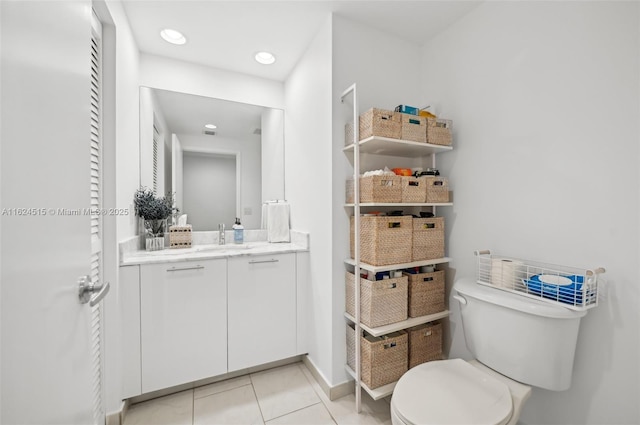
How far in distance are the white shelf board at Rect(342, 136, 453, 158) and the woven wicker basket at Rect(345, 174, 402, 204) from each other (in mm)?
201

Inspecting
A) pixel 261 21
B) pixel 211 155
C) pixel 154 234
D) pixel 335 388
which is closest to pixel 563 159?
pixel 335 388

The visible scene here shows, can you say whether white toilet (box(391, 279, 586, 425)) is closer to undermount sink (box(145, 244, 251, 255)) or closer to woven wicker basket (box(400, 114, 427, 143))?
woven wicker basket (box(400, 114, 427, 143))

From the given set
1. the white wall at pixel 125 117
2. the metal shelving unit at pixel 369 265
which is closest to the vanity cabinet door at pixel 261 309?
the metal shelving unit at pixel 369 265

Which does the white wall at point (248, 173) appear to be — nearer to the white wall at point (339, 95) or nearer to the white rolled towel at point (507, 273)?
the white wall at point (339, 95)

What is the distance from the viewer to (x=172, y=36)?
6.19 feet

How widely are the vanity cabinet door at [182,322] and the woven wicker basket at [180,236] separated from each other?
428 mm

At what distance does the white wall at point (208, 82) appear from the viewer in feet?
6.90

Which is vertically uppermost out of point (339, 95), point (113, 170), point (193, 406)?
point (339, 95)

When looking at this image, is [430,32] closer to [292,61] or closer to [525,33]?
[525,33]

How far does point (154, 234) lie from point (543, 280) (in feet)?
7.57

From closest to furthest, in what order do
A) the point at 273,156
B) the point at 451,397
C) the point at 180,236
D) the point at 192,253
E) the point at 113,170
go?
the point at 451,397 → the point at 113,170 → the point at 192,253 → the point at 180,236 → the point at 273,156

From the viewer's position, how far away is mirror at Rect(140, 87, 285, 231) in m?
2.16

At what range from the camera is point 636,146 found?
3.55 feet

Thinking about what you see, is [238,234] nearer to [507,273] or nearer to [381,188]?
[381,188]
